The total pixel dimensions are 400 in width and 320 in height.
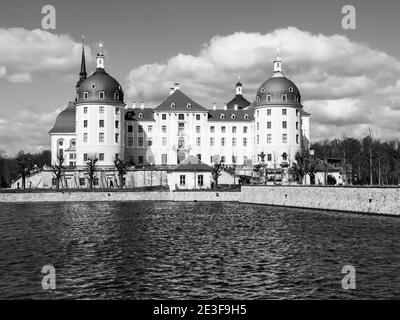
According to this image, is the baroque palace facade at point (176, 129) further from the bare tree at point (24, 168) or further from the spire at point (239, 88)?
the spire at point (239, 88)

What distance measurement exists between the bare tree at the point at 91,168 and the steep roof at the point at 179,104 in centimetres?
1940

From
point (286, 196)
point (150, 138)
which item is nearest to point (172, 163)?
point (150, 138)

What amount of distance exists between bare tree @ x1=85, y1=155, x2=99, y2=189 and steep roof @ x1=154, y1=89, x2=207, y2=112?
1940cm

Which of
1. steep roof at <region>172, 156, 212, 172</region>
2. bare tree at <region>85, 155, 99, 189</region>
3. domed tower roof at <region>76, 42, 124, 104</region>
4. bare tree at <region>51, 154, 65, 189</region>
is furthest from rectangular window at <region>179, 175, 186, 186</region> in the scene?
domed tower roof at <region>76, 42, 124, 104</region>

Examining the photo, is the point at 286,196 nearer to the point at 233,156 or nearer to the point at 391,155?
the point at 233,156

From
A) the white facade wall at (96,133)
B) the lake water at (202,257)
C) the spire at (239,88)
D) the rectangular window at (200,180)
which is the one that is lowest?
the lake water at (202,257)

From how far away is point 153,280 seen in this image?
23.8m

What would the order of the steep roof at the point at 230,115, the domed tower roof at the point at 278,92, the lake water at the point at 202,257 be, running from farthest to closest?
1. the steep roof at the point at 230,115
2. the domed tower roof at the point at 278,92
3. the lake water at the point at 202,257

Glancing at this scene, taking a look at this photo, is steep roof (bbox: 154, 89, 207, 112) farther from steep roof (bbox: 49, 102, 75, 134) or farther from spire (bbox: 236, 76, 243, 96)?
spire (bbox: 236, 76, 243, 96)

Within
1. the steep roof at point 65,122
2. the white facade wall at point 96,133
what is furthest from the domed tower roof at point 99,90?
the steep roof at point 65,122

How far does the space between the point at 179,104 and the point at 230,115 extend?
1215 cm

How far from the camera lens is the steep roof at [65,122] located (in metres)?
112
